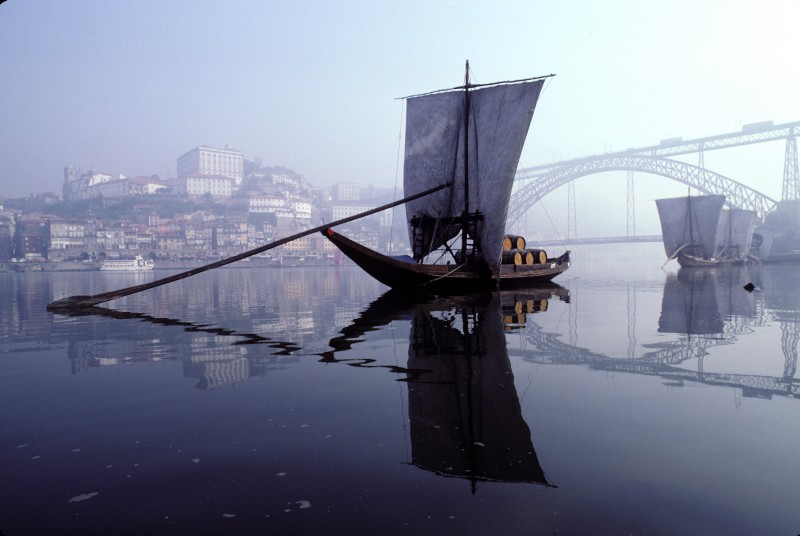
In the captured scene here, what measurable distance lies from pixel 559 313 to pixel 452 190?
1102 centimetres

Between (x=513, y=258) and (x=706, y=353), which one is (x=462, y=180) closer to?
(x=513, y=258)

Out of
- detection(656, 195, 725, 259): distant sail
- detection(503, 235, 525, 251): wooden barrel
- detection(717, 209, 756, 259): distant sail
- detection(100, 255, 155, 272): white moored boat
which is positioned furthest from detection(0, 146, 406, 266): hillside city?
detection(503, 235, 525, 251): wooden barrel

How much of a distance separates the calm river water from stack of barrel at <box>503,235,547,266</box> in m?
17.5

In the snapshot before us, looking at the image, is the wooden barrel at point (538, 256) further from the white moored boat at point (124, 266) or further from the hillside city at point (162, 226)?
the white moored boat at point (124, 266)

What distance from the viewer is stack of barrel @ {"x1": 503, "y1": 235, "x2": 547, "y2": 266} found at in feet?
90.6

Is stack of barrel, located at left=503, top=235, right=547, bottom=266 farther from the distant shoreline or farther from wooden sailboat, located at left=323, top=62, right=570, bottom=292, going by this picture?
the distant shoreline

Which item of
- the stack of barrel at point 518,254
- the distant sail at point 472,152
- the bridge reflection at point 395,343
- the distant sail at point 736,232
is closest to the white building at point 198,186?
the distant sail at point 736,232

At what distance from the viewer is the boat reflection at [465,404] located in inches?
156

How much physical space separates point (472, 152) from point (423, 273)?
6931mm

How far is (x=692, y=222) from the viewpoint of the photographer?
6081 cm

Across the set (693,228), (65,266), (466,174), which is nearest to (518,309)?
(466,174)

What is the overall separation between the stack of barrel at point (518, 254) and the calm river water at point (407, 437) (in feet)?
57.3

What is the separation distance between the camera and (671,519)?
3.11 meters

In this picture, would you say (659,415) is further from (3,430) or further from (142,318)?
(142,318)
